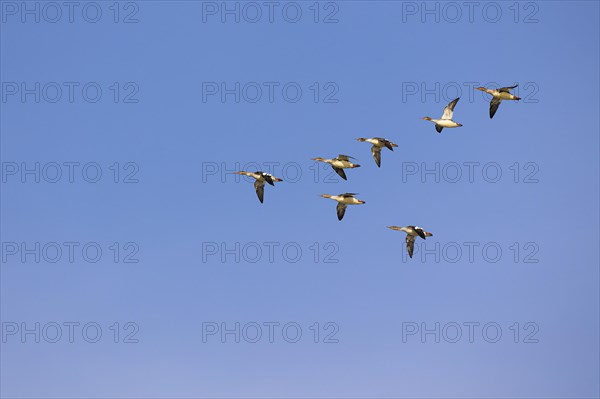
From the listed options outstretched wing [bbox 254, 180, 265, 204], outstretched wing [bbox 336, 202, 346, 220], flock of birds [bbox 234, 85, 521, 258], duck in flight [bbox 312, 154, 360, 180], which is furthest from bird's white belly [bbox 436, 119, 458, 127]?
outstretched wing [bbox 254, 180, 265, 204]

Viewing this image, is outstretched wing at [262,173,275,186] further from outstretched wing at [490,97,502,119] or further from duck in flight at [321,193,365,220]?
outstretched wing at [490,97,502,119]

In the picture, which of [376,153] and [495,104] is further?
[376,153]

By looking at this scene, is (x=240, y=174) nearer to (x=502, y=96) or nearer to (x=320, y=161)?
(x=320, y=161)

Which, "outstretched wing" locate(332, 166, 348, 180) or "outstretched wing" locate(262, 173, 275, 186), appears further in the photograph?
"outstretched wing" locate(332, 166, 348, 180)

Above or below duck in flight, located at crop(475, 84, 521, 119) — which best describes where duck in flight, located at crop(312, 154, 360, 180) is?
below

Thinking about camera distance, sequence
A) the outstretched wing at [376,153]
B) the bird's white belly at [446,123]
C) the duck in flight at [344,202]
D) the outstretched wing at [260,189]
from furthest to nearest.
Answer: the duck in flight at [344,202]
the outstretched wing at [260,189]
the outstretched wing at [376,153]
the bird's white belly at [446,123]

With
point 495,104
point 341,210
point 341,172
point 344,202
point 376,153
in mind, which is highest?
point 495,104

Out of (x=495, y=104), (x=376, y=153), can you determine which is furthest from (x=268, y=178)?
(x=495, y=104)

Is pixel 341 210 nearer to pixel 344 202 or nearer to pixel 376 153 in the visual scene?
pixel 344 202

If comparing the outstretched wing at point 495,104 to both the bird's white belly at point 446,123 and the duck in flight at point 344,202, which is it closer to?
the bird's white belly at point 446,123

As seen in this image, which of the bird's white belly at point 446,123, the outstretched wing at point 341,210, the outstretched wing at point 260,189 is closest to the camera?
the bird's white belly at point 446,123

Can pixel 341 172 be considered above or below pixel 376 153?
below

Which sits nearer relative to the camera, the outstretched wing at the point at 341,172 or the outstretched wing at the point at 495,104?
the outstretched wing at the point at 495,104

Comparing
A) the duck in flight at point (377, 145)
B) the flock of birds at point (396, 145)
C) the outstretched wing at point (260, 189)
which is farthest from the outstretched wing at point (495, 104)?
the outstretched wing at point (260, 189)
